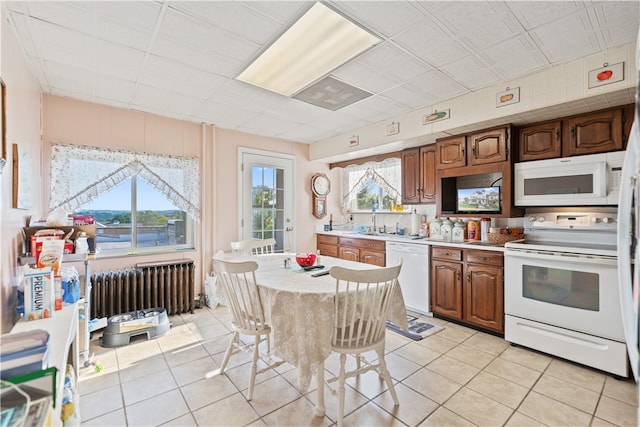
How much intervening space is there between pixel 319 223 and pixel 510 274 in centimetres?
315

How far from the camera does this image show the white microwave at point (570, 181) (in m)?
2.51

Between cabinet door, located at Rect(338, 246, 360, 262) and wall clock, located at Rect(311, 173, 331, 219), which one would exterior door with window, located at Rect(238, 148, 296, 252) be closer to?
wall clock, located at Rect(311, 173, 331, 219)

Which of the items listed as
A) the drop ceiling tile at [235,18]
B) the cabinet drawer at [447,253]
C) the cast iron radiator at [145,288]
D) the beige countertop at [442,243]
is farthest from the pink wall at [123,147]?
the cabinet drawer at [447,253]

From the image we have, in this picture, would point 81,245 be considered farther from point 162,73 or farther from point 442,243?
point 442,243

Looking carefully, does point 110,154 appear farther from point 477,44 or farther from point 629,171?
point 629,171

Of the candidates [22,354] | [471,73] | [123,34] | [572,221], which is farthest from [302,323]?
[572,221]

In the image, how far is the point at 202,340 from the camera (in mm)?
2949

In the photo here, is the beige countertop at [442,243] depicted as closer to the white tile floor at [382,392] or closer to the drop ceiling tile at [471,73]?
the white tile floor at [382,392]

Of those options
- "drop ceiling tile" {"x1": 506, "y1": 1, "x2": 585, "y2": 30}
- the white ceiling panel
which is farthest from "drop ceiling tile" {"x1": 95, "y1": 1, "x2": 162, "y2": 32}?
"drop ceiling tile" {"x1": 506, "y1": 1, "x2": 585, "y2": 30}

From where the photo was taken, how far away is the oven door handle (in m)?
2.29

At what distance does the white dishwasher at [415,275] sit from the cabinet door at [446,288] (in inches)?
3.2

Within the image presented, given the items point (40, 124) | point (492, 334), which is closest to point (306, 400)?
point (492, 334)

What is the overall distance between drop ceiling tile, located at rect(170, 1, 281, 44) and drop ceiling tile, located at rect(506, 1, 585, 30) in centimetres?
151

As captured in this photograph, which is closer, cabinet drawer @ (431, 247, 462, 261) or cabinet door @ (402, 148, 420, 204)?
cabinet drawer @ (431, 247, 462, 261)
